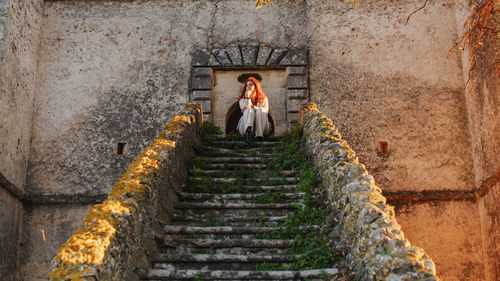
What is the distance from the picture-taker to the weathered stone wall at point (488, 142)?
35.5 ft

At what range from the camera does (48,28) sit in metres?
12.9

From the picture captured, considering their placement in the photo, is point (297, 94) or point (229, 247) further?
point (297, 94)

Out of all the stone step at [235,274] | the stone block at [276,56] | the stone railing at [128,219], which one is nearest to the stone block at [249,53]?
the stone block at [276,56]

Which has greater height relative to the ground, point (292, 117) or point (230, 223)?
point (292, 117)

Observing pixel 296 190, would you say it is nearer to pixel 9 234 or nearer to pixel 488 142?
pixel 488 142

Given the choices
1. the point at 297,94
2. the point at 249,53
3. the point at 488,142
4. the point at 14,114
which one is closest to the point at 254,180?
the point at 297,94

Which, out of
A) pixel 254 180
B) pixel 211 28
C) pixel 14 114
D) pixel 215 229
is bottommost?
pixel 215 229

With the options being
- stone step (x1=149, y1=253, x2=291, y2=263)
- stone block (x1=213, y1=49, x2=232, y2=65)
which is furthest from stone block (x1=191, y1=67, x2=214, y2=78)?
stone step (x1=149, y1=253, x2=291, y2=263)

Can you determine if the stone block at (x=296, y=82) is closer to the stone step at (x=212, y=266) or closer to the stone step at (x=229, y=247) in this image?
the stone step at (x=229, y=247)

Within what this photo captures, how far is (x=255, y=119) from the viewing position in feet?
35.6

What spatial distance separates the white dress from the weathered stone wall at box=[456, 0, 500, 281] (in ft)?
12.4

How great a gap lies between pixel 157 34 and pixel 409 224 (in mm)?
6531

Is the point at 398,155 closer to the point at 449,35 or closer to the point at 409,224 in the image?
the point at 409,224

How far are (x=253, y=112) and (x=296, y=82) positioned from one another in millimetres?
1981
